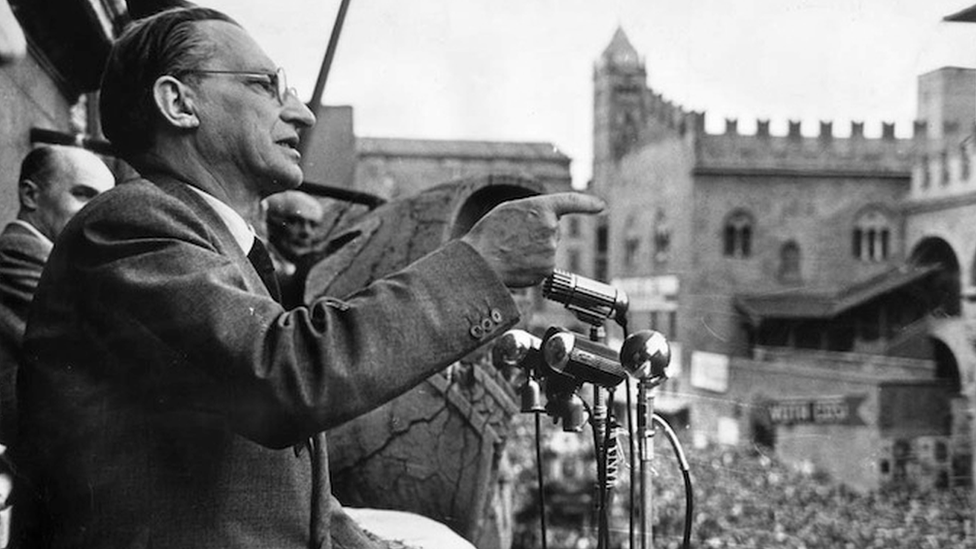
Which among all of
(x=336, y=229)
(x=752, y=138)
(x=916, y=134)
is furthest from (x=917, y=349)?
(x=336, y=229)

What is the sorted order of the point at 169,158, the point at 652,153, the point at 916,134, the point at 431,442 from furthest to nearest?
the point at 652,153 → the point at 916,134 → the point at 431,442 → the point at 169,158

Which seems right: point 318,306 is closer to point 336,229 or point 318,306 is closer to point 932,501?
point 336,229

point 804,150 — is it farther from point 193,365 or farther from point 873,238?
point 193,365

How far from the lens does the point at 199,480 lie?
114 centimetres

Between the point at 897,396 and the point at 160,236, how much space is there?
7166mm

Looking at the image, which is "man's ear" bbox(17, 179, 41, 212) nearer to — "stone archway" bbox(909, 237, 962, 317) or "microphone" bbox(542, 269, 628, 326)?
"microphone" bbox(542, 269, 628, 326)

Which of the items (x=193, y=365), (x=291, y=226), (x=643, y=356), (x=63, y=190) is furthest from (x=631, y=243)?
(x=193, y=365)

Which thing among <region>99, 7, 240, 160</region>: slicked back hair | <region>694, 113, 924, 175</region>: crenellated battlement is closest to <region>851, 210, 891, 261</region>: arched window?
<region>694, 113, 924, 175</region>: crenellated battlement

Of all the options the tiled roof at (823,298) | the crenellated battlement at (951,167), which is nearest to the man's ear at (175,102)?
the crenellated battlement at (951,167)

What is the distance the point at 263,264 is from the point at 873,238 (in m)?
6.65

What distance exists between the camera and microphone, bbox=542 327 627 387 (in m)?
1.47

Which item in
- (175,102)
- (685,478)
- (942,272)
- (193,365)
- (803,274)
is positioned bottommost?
(803,274)

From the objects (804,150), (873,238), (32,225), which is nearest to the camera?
(32,225)

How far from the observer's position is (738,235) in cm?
929
